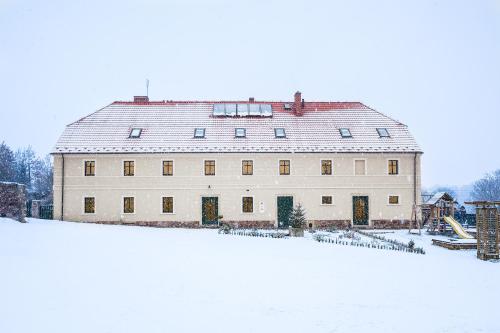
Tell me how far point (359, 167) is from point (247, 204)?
8.57m

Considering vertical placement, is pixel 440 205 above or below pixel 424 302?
above

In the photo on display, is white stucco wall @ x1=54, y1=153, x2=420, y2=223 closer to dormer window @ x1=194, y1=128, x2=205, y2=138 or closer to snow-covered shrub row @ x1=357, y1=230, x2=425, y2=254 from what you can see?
dormer window @ x1=194, y1=128, x2=205, y2=138

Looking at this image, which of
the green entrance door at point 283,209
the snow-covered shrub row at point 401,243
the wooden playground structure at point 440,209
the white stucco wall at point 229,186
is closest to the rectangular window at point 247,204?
the white stucco wall at point 229,186

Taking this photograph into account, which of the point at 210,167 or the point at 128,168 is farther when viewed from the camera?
the point at 210,167

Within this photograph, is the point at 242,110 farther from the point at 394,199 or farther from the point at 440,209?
the point at 440,209

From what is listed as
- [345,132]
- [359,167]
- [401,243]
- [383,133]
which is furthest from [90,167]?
[383,133]

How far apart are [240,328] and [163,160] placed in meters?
23.1

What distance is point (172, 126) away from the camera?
31875 mm

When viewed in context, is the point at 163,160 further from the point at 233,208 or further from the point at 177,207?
the point at 233,208

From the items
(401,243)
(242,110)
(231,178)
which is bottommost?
(401,243)

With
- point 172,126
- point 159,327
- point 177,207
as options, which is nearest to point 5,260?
point 159,327

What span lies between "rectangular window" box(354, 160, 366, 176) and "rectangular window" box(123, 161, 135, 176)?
16009 mm

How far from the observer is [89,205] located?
2964 centimetres

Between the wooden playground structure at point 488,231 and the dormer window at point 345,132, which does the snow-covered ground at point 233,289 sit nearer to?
the wooden playground structure at point 488,231
